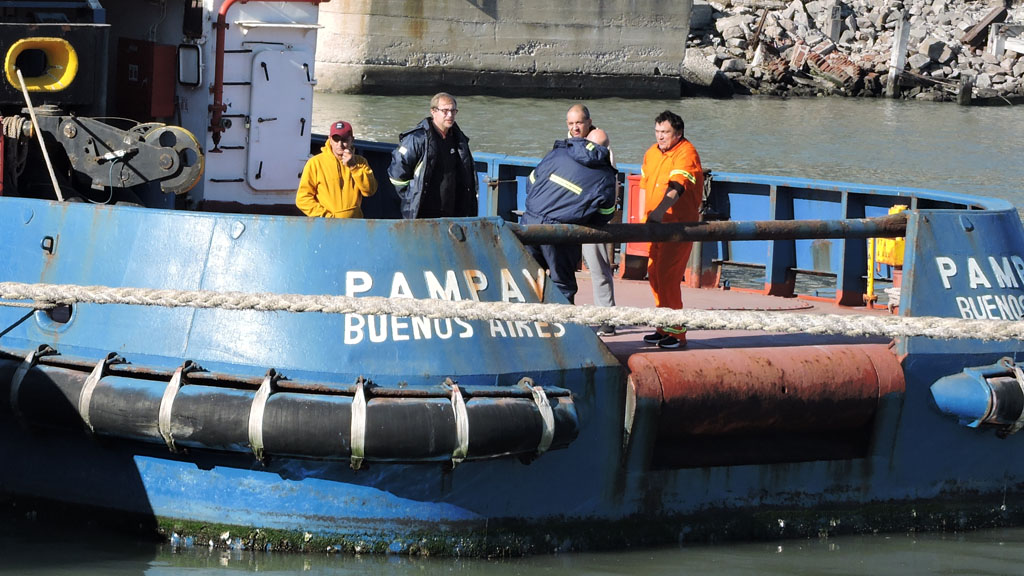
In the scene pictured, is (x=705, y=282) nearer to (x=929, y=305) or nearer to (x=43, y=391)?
(x=929, y=305)

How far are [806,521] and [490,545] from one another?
1.60 meters

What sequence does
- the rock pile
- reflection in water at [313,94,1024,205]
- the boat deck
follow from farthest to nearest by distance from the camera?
the rock pile → reflection in water at [313,94,1024,205] → the boat deck

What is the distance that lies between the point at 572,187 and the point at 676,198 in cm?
56

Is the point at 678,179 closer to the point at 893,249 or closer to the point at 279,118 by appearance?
the point at 893,249

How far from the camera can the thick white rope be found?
16.4 feet

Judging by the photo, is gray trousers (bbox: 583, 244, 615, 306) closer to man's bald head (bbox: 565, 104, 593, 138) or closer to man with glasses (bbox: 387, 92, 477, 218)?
man's bald head (bbox: 565, 104, 593, 138)

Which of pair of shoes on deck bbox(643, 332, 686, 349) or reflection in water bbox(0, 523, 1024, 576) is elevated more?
pair of shoes on deck bbox(643, 332, 686, 349)

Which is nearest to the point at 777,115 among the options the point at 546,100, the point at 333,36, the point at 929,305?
the point at 546,100

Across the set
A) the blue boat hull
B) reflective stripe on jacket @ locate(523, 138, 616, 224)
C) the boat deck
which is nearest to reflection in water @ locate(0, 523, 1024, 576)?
the blue boat hull

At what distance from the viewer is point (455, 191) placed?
7.18m

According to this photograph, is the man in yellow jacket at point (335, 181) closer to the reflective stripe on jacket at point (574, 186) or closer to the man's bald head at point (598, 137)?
the reflective stripe on jacket at point (574, 186)

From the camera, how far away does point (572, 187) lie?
6809mm

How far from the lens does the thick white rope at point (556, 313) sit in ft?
16.4

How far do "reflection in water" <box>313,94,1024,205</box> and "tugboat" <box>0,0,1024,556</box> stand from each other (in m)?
13.1
